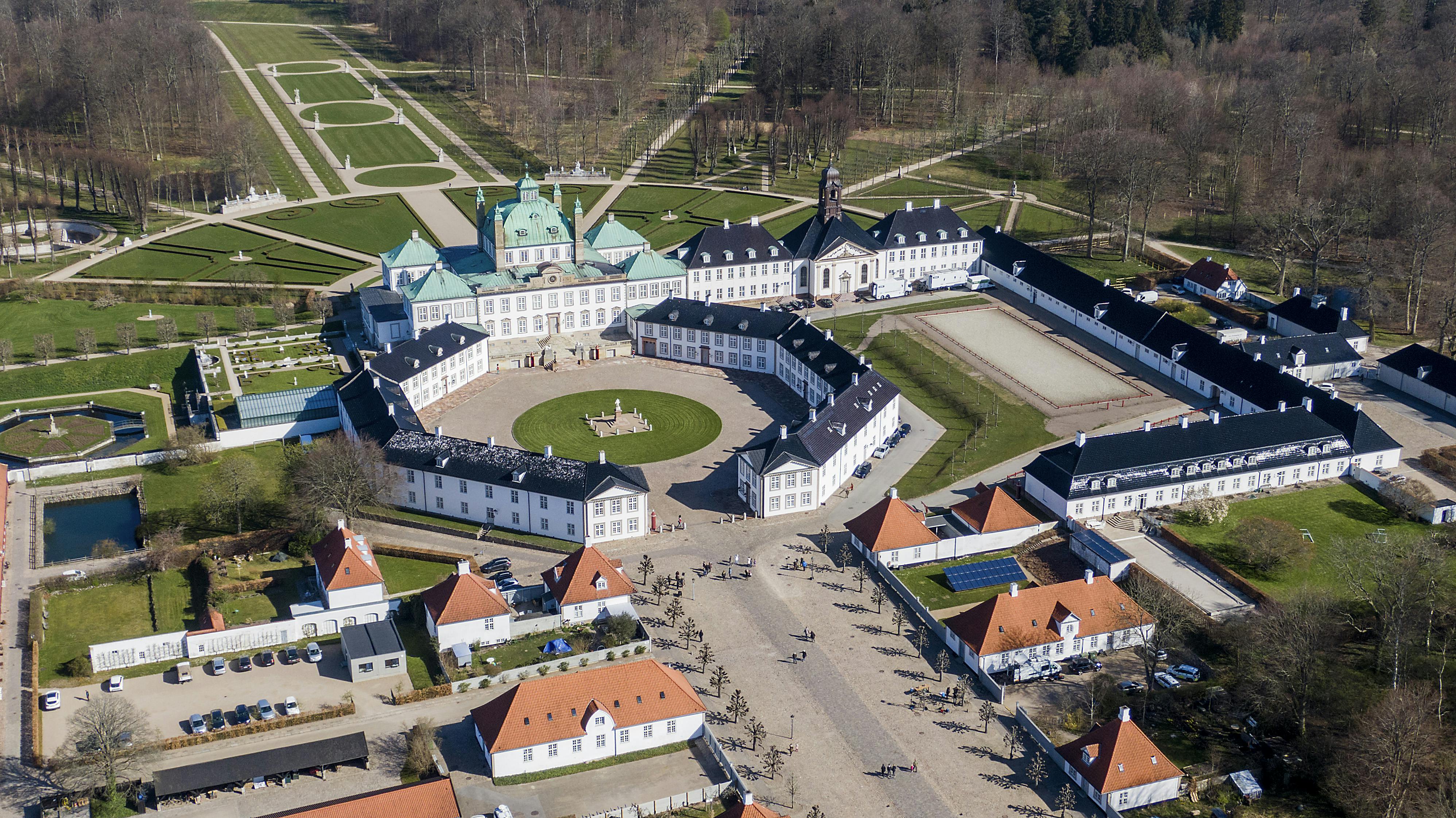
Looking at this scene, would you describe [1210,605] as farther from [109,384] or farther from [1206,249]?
[109,384]

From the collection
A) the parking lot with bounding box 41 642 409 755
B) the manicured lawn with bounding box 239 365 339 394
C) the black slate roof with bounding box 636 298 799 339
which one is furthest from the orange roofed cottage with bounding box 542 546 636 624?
the manicured lawn with bounding box 239 365 339 394

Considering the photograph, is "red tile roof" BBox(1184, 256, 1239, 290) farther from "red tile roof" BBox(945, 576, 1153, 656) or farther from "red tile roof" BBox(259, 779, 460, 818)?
"red tile roof" BBox(259, 779, 460, 818)

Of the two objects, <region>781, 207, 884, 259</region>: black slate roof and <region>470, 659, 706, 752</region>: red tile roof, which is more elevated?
<region>781, 207, 884, 259</region>: black slate roof

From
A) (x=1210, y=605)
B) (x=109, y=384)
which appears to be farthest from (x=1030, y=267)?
(x=109, y=384)

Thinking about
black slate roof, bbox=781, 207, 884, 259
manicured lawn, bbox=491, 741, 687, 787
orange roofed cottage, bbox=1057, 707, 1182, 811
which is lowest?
manicured lawn, bbox=491, 741, 687, 787

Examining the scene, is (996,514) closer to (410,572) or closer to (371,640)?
(410,572)

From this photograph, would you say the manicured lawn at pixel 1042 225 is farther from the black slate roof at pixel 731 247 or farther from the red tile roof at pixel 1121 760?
the red tile roof at pixel 1121 760
